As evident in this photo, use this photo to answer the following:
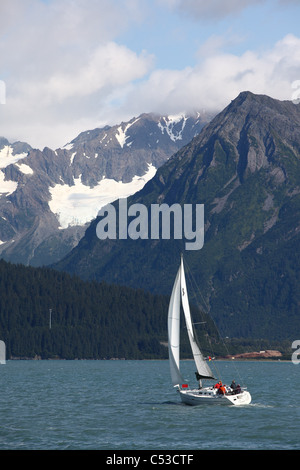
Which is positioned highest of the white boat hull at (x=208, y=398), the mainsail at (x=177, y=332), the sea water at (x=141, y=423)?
the mainsail at (x=177, y=332)

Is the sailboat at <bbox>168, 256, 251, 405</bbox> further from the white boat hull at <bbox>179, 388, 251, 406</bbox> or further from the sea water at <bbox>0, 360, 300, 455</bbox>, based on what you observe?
the sea water at <bbox>0, 360, 300, 455</bbox>

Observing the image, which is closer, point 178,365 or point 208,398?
point 208,398

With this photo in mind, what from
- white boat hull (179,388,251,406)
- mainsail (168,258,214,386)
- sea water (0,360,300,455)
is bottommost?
sea water (0,360,300,455)

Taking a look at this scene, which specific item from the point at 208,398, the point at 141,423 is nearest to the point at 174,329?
the point at 208,398

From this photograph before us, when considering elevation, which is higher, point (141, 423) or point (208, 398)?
point (208, 398)

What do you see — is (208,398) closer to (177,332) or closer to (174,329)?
(177,332)

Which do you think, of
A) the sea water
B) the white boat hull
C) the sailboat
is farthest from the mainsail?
the sea water

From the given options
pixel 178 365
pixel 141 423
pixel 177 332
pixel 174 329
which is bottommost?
pixel 141 423

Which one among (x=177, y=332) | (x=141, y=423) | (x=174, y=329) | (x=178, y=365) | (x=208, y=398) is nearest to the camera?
(x=141, y=423)

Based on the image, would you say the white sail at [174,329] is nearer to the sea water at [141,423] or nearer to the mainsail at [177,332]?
the mainsail at [177,332]

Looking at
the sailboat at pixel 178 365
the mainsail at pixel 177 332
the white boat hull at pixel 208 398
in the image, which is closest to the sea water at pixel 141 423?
the white boat hull at pixel 208 398
